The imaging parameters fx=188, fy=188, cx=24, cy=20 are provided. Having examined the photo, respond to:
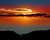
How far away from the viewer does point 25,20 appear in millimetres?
2674

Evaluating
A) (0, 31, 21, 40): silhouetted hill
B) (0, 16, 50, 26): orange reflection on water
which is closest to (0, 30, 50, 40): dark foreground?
(0, 31, 21, 40): silhouetted hill

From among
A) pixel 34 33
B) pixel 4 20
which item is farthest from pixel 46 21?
pixel 4 20

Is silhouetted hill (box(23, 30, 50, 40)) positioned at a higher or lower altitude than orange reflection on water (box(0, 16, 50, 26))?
lower

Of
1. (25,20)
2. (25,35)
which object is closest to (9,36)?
(25,35)

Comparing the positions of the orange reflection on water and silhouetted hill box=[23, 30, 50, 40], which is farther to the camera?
the orange reflection on water

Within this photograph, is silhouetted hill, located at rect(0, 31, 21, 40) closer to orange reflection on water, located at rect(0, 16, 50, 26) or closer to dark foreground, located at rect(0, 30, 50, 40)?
dark foreground, located at rect(0, 30, 50, 40)

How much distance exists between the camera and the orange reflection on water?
2.68m

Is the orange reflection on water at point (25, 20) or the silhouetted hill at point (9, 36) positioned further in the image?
the orange reflection on water at point (25, 20)

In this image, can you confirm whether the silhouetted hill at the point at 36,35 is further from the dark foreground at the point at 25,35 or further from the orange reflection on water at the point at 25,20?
the orange reflection on water at the point at 25,20

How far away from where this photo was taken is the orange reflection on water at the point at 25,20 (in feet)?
8.78

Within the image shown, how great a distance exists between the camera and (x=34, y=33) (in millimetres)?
2619

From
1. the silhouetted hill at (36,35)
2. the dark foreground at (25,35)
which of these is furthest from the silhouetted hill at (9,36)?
the silhouetted hill at (36,35)

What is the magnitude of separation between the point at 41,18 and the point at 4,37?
1.98 feet

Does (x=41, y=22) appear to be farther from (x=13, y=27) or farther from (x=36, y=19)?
(x=13, y=27)
